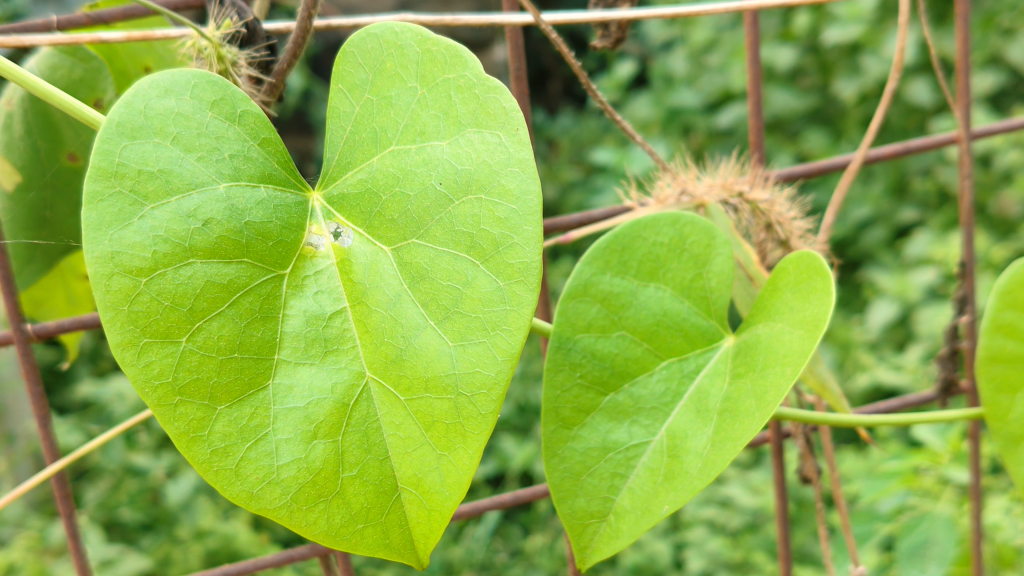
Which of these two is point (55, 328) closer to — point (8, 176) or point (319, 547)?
point (8, 176)

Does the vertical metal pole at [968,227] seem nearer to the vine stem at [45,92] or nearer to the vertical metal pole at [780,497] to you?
the vertical metal pole at [780,497]

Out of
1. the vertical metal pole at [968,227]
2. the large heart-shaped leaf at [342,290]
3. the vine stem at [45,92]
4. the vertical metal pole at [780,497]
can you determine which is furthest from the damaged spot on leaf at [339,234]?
the vertical metal pole at [968,227]

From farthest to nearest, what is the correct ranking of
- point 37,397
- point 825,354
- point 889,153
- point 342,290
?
1. point 825,354
2. point 889,153
3. point 37,397
4. point 342,290

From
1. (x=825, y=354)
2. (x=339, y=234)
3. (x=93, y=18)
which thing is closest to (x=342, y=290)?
(x=339, y=234)

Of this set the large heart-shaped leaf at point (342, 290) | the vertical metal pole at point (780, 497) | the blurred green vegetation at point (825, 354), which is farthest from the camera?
the blurred green vegetation at point (825, 354)

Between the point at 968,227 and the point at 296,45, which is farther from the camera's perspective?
the point at 968,227

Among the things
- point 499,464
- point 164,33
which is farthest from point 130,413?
point 164,33
